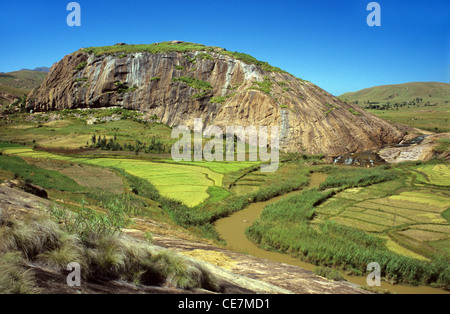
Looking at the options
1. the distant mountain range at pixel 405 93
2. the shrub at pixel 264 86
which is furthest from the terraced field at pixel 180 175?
the distant mountain range at pixel 405 93

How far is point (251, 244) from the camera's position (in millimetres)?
14711

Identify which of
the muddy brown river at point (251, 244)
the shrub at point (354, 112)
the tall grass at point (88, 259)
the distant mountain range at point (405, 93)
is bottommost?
the muddy brown river at point (251, 244)

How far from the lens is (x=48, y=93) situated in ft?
216

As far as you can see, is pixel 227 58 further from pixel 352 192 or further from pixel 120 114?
pixel 352 192

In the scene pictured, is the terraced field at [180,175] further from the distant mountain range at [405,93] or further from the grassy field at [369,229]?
the distant mountain range at [405,93]

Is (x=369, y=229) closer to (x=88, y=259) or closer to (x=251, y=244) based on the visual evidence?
(x=251, y=244)

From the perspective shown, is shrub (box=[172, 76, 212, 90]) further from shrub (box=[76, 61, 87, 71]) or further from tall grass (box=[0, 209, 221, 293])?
tall grass (box=[0, 209, 221, 293])

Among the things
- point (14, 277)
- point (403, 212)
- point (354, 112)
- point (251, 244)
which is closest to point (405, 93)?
point (354, 112)

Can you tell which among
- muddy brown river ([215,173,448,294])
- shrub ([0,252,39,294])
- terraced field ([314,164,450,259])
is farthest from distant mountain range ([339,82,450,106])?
shrub ([0,252,39,294])

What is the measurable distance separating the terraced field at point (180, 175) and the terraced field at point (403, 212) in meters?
9.51

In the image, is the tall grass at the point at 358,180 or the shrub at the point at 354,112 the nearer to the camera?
the tall grass at the point at 358,180

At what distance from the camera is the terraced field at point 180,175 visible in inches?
861

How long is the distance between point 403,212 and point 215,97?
144ft
